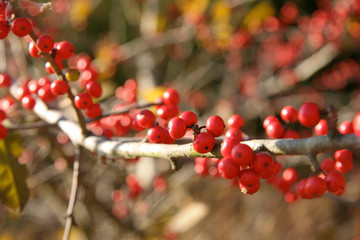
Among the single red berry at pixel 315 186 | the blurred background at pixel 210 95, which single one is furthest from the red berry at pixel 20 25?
the blurred background at pixel 210 95

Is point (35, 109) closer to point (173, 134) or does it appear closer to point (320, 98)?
point (173, 134)

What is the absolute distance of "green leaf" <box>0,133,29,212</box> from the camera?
1792mm

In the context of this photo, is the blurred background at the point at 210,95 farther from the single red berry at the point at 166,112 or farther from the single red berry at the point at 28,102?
the single red berry at the point at 166,112

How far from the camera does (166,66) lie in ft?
20.6

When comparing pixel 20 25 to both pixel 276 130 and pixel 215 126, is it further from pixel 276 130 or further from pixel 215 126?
pixel 276 130

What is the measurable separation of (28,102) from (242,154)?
1324mm

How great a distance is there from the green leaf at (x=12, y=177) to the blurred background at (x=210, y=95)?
111 centimetres

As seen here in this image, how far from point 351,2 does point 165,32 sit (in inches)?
102

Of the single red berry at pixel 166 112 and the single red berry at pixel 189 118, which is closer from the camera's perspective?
the single red berry at pixel 189 118

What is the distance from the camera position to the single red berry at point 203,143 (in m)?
1.04

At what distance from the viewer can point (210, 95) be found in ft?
18.8

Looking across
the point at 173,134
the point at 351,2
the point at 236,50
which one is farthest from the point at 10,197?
the point at 351,2

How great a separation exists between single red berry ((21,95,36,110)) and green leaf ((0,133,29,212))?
24cm

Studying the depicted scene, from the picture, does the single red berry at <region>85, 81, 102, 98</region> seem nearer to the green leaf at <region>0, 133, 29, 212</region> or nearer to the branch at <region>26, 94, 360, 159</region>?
the branch at <region>26, 94, 360, 159</region>
